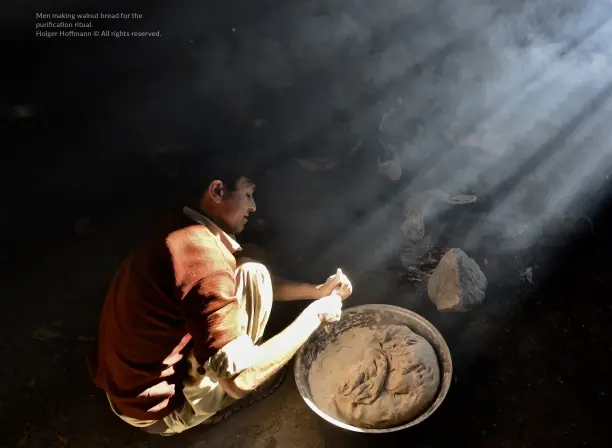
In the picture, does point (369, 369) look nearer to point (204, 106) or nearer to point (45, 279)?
point (204, 106)

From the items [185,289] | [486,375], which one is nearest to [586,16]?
[486,375]

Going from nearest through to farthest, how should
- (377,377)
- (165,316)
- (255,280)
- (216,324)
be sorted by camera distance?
(216,324) < (165,316) < (255,280) < (377,377)

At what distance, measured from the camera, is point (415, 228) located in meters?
2.91

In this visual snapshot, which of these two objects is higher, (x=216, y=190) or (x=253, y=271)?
(x=216, y=190)

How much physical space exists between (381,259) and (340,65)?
3.63 feet

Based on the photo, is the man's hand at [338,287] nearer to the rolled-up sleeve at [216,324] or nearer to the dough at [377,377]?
the dough at [377,377]

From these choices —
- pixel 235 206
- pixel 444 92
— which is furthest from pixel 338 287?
pixel 444 92

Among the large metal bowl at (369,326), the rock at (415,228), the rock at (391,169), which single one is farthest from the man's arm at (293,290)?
the rock at (391,169)

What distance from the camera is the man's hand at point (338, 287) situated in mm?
2225

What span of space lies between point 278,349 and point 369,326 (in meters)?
0.74

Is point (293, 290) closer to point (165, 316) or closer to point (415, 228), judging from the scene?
point (165, 316)

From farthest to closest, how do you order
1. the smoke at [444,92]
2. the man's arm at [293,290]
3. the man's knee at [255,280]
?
the smoke at [444,92] < the man's arm at [293,290] < the man's knee at [255,280]

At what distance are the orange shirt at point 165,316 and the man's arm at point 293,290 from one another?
467 mm

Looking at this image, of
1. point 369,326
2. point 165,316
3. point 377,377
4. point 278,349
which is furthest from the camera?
point 369,326
